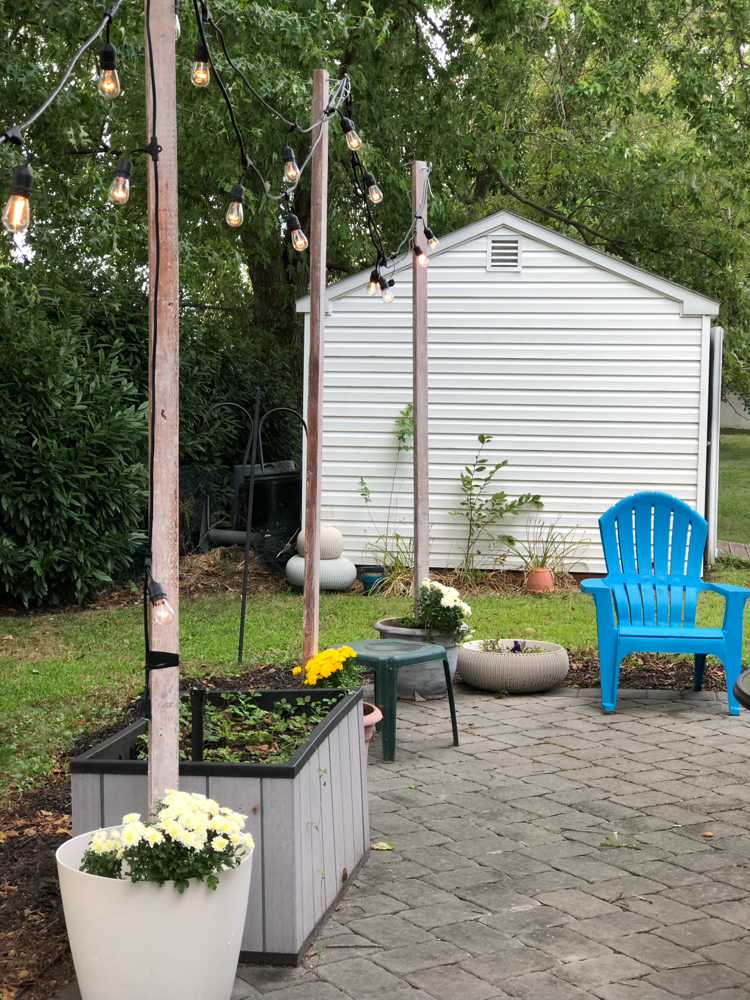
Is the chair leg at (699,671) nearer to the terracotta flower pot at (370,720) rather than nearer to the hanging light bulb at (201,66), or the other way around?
the terracotta flower pot at (370,720)

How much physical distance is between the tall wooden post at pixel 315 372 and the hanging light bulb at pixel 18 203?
278cm

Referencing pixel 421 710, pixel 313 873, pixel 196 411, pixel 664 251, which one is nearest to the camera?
pixel 313 873

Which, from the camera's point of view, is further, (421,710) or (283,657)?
(283,657)

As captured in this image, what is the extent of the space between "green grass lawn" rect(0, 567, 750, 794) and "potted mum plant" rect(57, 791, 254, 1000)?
77.6 inches

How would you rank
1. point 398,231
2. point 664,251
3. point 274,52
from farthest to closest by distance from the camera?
point 664,251, point 398,231, point 274,52

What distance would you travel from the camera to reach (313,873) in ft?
9.73

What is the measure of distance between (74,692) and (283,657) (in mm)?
1287

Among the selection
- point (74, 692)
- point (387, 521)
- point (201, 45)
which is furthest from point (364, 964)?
point (387, 521)

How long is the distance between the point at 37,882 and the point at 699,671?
3953 mm

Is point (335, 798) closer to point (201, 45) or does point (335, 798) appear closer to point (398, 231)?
point (201, 45)

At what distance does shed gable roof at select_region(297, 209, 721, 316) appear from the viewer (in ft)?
30.3

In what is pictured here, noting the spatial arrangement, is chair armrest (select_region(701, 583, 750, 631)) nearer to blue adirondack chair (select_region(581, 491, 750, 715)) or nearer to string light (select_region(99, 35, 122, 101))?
blue adirondack chair (select_region(581, 491, 750, 715))

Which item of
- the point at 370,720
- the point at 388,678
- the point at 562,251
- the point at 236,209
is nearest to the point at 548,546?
the point at 562,251

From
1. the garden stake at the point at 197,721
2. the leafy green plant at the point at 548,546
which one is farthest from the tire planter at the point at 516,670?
the leafy green plant at the point at 548,546
